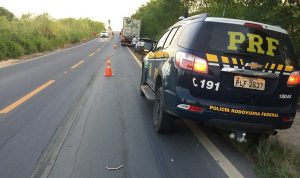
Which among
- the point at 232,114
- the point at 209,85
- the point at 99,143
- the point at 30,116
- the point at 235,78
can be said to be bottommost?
the point at 30,116

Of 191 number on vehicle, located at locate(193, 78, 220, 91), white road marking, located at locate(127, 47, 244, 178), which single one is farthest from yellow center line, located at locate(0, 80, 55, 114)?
191 number on vehicle, located at locate(193, 78, 220, 91)

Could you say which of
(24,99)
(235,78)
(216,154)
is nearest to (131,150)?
(216,154)

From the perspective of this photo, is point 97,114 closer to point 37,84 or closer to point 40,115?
point 40,115

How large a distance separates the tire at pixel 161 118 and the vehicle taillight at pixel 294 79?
1.86 m

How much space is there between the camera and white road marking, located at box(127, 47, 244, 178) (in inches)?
189

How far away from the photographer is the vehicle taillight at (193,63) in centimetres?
508

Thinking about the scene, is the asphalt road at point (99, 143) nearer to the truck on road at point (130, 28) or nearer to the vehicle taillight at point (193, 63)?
the vehicle taillight at point (193, 63)

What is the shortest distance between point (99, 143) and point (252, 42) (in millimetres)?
2646

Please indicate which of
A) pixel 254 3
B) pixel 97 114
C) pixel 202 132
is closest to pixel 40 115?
pixel 97 114

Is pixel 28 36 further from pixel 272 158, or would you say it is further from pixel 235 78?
pixel 272 158

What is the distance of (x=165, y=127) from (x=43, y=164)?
2.13 m

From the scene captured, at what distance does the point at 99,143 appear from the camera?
5.71 metres

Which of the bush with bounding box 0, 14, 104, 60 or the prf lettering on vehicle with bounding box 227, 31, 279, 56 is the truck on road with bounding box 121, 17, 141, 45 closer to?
the bush with bounding box 0, 14, 104, 60

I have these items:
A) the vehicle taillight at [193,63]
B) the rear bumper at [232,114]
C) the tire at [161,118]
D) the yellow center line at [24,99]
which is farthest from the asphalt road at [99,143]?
the vehicle taillight at [193,63]
